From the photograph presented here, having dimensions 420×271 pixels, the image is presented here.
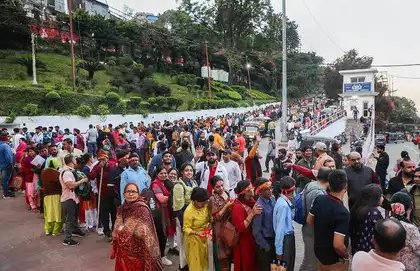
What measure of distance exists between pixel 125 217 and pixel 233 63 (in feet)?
151

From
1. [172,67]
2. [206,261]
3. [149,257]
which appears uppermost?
[172,67]

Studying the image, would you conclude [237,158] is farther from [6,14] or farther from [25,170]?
[6,14]

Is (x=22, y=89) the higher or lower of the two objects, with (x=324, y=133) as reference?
higher

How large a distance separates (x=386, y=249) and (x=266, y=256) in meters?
1.92

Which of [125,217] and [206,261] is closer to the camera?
[125,217]

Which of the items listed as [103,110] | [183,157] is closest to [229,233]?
[183,157]

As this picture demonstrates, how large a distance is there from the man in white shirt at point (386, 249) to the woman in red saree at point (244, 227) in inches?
69.1

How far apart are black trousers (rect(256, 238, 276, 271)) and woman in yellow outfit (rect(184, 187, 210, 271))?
0.78 metres

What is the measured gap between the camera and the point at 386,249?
7.74ft

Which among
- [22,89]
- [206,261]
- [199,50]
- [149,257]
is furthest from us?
[199,50]

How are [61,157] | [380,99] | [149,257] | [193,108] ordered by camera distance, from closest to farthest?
[149,257] < [61,157] < [193,108] < [380,99]

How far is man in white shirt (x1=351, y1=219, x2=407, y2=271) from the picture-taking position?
7.63ft

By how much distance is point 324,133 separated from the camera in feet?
81.4

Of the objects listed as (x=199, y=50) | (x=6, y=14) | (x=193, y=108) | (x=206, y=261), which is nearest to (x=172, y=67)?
(x=199, y=50)
